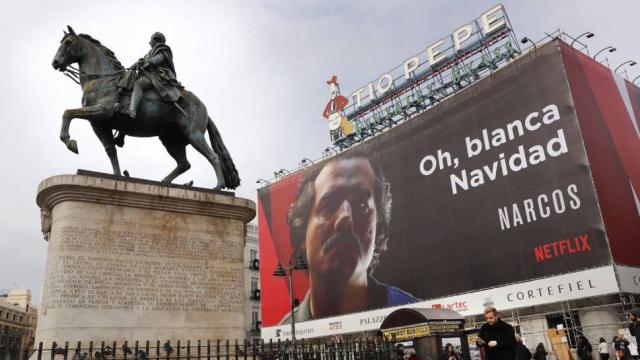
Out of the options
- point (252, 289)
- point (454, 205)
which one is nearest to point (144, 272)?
point (454, 205)

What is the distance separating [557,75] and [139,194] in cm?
2700

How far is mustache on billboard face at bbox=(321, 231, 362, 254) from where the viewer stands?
40.1 meters

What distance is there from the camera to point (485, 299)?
3089 cm

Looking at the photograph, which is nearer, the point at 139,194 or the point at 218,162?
the point at 139,194

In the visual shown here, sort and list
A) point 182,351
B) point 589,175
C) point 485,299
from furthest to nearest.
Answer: point 485,299 < point 589,175 < point 182,351

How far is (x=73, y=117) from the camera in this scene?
29.8 feet

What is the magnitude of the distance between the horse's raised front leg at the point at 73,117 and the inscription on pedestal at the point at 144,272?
1.60 m

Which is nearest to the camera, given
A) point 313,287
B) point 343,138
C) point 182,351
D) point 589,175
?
point 182,351

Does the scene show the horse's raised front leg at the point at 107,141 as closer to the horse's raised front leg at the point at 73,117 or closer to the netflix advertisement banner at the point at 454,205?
the horse's raised front leg at the point at 73,117

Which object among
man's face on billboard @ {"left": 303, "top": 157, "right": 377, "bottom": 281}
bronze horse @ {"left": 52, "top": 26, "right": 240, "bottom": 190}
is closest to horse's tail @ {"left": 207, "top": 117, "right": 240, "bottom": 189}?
bronze horse @ {"left": 52, "top": 26, "right": 240, "bottom": 190}

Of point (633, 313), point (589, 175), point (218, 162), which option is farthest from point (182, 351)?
point (589, 175)

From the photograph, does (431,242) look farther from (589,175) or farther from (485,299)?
(589,175)

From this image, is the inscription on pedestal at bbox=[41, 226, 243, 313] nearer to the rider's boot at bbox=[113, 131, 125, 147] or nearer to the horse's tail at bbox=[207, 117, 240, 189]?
the horse's tail at bbox=[207, 117, 240, 189]

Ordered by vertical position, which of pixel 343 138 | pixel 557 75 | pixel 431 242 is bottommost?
pixel 431 242
